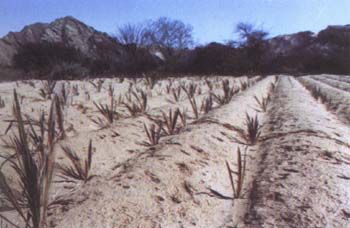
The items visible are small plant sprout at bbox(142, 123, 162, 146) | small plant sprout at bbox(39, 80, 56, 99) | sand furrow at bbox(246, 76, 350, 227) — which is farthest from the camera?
small plant sprout at bbox(39, 80, 56, 99)

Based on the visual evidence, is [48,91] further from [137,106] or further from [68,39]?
[68,39]

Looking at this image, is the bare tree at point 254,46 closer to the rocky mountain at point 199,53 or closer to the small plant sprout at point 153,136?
the rocky mountain at point 199,53

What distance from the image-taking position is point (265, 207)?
1.23m

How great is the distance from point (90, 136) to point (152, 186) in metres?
0.92

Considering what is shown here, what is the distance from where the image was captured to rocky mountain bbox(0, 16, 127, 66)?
70.4 feet

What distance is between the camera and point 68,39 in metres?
23.4

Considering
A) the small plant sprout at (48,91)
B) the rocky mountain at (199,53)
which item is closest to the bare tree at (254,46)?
the rocky mountain at (199,53)

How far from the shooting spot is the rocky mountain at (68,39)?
70.4ft

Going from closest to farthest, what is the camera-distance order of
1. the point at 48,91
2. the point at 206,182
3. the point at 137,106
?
1. the point at 206,182
2. the point at 137,106
3. the point at 48,91

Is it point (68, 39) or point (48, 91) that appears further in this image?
point (68, 39)

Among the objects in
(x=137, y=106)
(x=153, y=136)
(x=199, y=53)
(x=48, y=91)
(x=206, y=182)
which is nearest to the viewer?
(x=206, y=182)

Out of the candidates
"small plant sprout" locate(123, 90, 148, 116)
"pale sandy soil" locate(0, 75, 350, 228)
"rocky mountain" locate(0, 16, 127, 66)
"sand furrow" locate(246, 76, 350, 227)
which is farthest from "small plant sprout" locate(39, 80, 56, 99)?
"rocky mountain" locate(0, 16, 127, 66)

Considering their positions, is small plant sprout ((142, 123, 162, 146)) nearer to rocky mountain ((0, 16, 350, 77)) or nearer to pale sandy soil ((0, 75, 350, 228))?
pale sandy soil ((0, 75, 350, 228))

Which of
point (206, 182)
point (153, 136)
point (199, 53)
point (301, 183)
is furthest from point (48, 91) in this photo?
point (199, 53)
